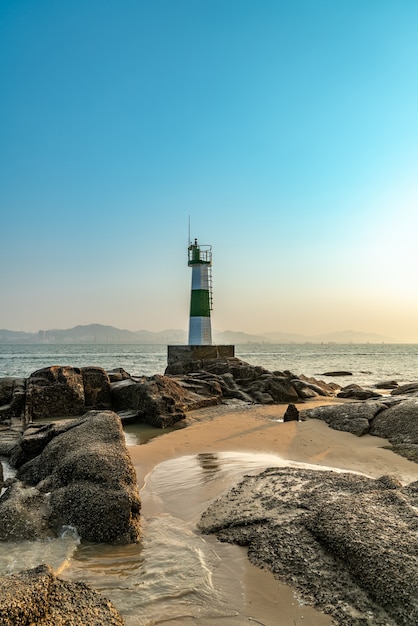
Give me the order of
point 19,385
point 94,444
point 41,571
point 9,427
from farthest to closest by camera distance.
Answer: point 19,385 < point 9,427 < point 94,444 < point 41,571

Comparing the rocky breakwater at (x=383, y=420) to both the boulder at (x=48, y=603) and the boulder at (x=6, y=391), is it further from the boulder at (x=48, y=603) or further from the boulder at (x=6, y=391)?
the boulder at (x=6, y=391)

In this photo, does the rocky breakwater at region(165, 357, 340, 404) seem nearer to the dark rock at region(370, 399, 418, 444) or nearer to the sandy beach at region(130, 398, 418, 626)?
the sandy beach at region(130, 398, 418, 626)

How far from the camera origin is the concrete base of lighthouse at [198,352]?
23938mm

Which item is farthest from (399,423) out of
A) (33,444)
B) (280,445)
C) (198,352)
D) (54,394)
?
(198,352)

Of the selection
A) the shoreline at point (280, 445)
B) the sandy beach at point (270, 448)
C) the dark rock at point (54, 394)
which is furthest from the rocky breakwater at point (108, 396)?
the shoreline at point (280, 445)

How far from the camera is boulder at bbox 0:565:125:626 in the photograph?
2109 mm

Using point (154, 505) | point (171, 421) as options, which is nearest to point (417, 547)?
point (154, 505)

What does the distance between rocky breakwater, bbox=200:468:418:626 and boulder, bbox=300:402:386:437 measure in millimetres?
3729

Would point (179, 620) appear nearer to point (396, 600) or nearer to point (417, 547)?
point (396, 600)

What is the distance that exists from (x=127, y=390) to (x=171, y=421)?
2.06 metres

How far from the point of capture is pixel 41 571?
252 centimetres

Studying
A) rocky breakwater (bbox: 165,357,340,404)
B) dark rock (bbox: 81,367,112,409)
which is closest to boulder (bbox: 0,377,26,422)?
dark rock (bbox: 81,367,112,409)

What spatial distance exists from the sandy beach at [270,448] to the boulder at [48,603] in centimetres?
96

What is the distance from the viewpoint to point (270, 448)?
23.9ft
